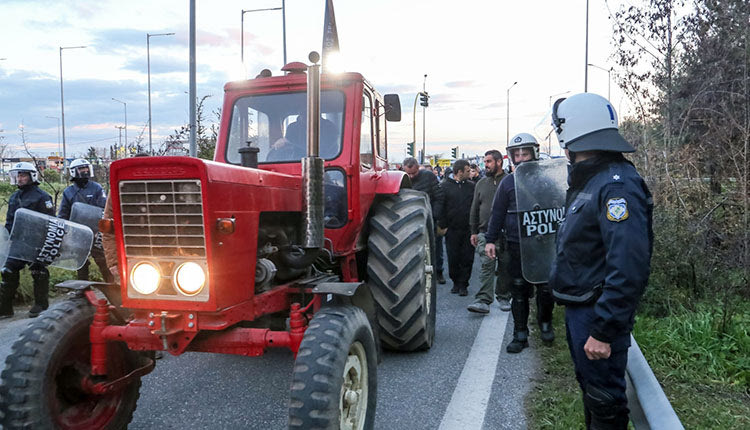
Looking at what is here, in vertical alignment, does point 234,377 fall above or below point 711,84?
below

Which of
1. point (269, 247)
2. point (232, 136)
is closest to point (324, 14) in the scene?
point (232, 136)

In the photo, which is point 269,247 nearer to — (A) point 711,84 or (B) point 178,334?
(B) point 178,334

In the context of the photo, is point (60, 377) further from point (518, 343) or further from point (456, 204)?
point (456, 204)

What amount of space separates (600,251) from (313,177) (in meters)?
1.65

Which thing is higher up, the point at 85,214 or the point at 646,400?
the point at 85,214

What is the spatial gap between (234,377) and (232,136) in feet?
6.60

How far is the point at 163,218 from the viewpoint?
2.90 meters

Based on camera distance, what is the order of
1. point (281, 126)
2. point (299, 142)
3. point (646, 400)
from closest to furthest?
1. point (646, 400)
2. point (299, 142)
3. point (281, 126)

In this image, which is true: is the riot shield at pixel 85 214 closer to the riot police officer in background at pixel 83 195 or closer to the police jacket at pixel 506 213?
the riot police officer in background at pixel 83 195

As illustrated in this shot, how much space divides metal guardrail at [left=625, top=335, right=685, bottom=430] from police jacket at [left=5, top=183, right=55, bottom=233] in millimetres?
7030

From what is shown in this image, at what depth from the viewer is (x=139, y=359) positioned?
3.42 meters

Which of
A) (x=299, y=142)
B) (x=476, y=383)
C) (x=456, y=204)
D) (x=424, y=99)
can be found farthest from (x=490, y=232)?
(x=424, y=99)

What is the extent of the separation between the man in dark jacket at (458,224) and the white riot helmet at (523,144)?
2.77 meters

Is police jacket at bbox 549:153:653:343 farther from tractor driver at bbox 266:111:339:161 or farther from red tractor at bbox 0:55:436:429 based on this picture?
tractor driver at bbox 266:111:339:161
